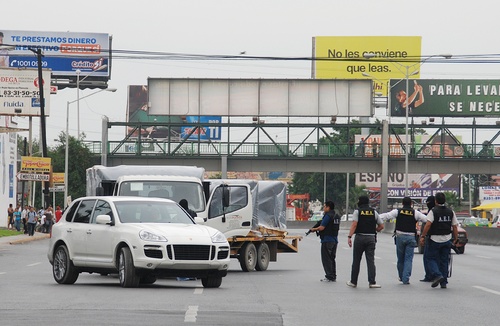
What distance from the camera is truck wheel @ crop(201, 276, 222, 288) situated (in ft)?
65.9

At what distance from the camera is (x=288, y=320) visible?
46.2 feet

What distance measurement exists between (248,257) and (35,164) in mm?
35879

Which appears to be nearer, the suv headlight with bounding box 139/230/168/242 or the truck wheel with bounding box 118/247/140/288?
the suv headlight with bounding box 139/230/168/242

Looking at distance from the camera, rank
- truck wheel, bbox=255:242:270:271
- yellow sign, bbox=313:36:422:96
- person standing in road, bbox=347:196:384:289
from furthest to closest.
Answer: yellow sign, bbox=313:36:422:96 < truck wheel, bbox=255:242:270:271 < person standing in road, bbox=347:196:384:289

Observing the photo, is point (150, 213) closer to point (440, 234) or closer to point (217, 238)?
point (217, 238)

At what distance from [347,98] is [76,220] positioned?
5350 centimetres

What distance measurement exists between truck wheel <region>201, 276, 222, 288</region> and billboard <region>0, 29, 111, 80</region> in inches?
3263

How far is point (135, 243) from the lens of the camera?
19.1 m

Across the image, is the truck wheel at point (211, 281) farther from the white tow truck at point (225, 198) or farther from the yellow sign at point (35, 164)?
the yellow sign at point (35, 164)

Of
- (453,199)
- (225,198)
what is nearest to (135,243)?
(225,198)

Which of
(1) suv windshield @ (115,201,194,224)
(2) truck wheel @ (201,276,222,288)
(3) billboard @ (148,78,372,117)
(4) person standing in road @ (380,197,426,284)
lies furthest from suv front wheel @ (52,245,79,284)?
(3) billboard @ (148,78,372,117)

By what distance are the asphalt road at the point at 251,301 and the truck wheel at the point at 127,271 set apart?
0.83 feet

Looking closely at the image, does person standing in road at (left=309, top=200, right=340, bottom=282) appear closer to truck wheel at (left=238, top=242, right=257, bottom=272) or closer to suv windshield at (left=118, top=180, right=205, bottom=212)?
suv windshield at (left=118, top=180, right=205, bottom=212)

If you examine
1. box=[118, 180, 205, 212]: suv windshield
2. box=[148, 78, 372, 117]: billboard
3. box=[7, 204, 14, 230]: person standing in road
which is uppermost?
box=[148, 78, 372, 117]: billboard
